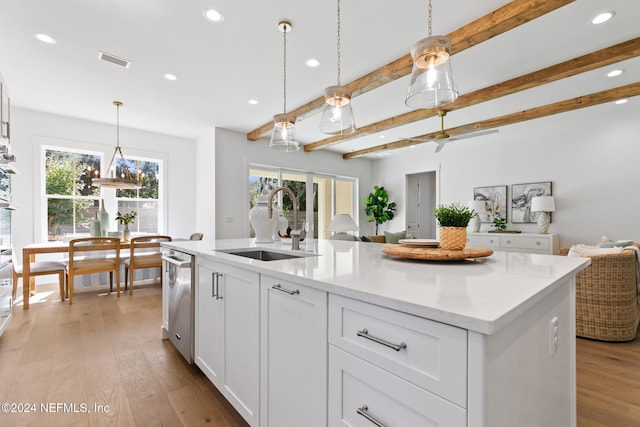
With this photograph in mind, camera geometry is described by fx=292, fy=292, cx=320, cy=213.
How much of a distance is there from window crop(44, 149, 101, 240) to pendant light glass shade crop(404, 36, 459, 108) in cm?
571

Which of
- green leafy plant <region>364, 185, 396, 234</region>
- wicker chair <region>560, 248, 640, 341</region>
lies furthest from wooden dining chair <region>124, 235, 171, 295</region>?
wicker chair <region>560, 248, 640, 341</region>

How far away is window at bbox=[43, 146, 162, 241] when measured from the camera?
4844 millimetres

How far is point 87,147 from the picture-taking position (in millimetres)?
5059

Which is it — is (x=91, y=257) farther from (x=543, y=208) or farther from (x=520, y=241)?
(x=543, y=208)

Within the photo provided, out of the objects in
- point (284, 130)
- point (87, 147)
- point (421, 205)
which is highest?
point (87, 147)

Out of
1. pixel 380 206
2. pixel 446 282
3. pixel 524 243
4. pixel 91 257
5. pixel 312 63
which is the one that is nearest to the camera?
pixel 446 282

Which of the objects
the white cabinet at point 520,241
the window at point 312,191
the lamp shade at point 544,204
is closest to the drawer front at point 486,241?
the white cabinet at point 520,241

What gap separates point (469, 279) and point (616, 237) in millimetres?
5119

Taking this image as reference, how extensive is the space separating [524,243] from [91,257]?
21.5 feet

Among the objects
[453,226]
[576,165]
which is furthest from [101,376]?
[576,165]

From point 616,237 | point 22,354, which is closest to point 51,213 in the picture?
point 22,354

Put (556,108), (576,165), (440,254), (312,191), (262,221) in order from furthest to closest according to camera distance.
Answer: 1. (312,191)
2. (576,165)
3. (556,108)
4. (262,221)
5. (440,254)

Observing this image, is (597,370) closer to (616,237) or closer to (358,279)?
(358,279)

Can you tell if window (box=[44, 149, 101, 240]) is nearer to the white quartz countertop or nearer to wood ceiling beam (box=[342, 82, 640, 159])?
the white quartz countertop
